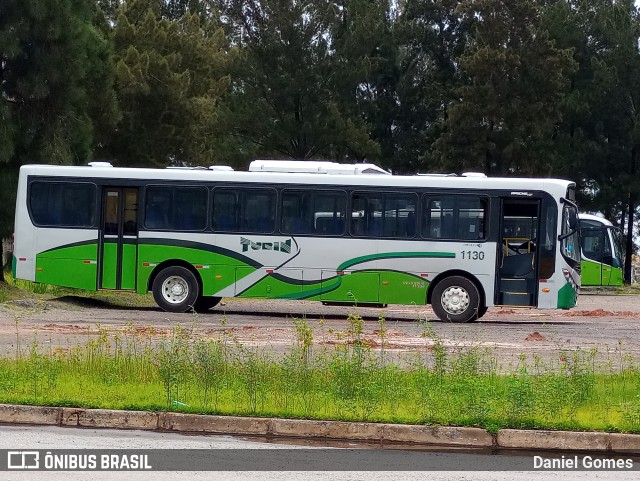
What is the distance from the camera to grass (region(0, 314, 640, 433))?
11.9 metres

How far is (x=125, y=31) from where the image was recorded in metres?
41.5

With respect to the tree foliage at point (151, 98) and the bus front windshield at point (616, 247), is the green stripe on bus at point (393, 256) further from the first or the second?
the bus front windshield at point (616, 247)

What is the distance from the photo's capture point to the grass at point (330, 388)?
1190 centimetres

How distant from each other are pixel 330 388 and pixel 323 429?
1462 mm

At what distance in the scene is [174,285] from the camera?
90.0 feet

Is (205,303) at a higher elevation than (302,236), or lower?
lower

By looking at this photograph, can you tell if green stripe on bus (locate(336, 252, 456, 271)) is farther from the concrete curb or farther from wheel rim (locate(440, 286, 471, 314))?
the concrete curb

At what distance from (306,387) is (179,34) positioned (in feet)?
115

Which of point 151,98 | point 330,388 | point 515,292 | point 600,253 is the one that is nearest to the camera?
point 330,388

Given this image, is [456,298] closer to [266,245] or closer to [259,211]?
[266,245]

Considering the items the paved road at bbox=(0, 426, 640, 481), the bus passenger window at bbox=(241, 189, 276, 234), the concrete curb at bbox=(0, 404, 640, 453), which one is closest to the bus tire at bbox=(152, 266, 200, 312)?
the bus passenger window at bbox=(241, 189, 276, 234)

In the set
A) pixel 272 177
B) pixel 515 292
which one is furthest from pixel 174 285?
pixel 515 292

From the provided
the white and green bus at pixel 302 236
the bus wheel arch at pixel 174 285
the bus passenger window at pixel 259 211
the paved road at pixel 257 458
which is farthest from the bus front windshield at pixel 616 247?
the paved road at pixel 257 458

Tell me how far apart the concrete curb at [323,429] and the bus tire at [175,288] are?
1516cm
